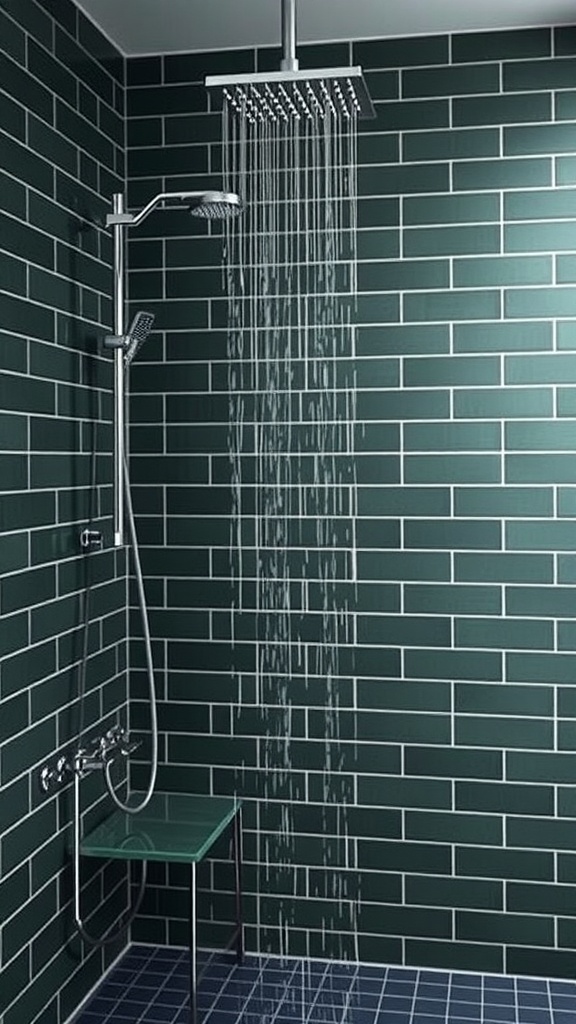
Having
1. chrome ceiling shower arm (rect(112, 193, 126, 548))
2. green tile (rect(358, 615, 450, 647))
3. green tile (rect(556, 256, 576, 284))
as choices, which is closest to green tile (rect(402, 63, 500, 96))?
green tile (rect(556, 256, 576, 284))

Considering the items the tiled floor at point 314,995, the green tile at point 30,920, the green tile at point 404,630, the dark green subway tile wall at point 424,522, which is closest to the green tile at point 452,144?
the dark green subway tile wall at point 424,522

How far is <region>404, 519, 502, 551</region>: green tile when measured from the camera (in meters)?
3.04

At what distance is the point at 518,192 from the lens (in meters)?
3.00

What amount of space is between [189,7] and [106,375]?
0.96 metres

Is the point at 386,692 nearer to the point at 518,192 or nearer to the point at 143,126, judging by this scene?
the point at 518,192

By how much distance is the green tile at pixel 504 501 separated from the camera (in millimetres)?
3006

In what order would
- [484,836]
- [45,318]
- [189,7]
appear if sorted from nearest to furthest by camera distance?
1. [45,318]
2. [189,7]
3. [484,836]

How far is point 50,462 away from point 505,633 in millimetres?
1270

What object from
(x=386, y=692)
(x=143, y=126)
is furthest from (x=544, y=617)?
(x=143, y=126)

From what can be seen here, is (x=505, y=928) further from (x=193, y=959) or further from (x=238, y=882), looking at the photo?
(x=193, y=959)

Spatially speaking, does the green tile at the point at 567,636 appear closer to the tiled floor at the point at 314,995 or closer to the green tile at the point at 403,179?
the tiled floor at the point at 314,995

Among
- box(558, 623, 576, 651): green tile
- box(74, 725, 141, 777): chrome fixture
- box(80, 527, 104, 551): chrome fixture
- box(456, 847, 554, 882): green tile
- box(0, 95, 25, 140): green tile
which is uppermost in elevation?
box(0, 95, 25, 140): green tile

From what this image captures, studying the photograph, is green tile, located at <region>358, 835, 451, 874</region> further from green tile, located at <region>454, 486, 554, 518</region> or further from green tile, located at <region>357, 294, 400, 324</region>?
green tile, located at <region>357, 294, 400, 324</region>

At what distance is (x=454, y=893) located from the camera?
308 centimetres
